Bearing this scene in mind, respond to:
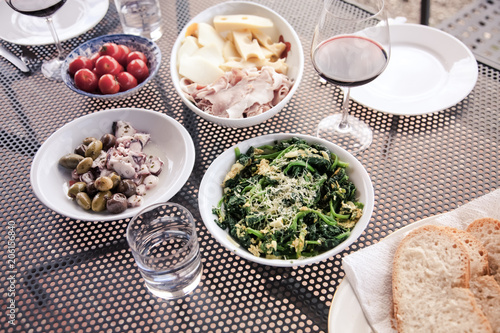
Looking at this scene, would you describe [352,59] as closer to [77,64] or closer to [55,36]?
[77,64]

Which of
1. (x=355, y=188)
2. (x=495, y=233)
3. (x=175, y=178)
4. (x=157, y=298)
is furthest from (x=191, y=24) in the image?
(x=495, y=233)

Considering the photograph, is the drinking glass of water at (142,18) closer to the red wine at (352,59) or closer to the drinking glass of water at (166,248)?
the red wine at (352,59)

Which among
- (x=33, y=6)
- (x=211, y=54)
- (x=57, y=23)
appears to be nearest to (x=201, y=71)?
→ (x=211, y=54)

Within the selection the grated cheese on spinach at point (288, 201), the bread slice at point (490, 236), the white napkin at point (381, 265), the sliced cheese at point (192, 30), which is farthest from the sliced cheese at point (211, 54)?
the bread slice at point (490, 236)

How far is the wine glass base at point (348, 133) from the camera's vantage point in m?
1.65

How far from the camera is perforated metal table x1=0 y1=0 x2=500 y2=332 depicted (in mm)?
1275

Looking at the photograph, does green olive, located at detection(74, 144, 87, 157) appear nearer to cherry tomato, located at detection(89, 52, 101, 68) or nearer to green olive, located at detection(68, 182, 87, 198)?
green olive, located at detection(68, 182, 87, 198)

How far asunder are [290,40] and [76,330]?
4.30 feet

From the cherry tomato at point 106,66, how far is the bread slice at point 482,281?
127 centimetres

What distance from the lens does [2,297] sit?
4.37 ft

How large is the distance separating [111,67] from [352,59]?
0.89 meters

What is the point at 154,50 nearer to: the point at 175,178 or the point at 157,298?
the point at 175,178

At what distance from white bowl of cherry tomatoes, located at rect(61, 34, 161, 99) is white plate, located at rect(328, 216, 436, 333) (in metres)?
1.05

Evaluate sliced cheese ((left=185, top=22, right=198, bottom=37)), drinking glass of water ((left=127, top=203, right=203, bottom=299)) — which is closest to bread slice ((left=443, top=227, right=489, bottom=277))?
drinking glass of water ((left=127, top=203, right=203, bottom=299))
